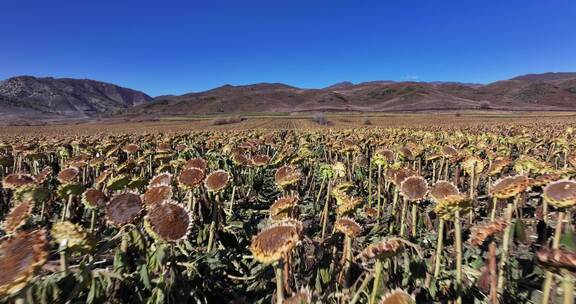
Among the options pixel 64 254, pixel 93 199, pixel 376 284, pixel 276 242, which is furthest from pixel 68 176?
pixel 376 284

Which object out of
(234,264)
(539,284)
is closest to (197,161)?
(234,264)

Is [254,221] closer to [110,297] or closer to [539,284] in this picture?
[110,297]

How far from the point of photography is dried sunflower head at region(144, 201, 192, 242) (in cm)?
187

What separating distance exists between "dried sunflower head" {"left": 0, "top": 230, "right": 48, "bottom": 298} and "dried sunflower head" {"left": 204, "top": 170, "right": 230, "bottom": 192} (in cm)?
169

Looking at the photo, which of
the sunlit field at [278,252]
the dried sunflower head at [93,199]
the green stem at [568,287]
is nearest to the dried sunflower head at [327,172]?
the sunlit field at [278,252]

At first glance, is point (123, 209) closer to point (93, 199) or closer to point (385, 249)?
point (93, 199)

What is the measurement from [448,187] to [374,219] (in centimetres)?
213

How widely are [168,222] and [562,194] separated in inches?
97.5

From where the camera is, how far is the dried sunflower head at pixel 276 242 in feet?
5.27

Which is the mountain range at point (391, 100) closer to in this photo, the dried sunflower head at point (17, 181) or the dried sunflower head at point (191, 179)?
the dried sunflower head at point (191, 179)

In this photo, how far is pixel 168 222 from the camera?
6.25ft

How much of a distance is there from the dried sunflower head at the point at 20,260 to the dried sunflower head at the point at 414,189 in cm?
269

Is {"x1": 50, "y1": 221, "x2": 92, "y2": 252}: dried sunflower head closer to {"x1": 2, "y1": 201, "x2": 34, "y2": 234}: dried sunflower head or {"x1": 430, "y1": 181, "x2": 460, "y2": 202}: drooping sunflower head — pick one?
{"x1": 2, "y1": 201, "x2": 34, "y2": 234}: dried sunflower head

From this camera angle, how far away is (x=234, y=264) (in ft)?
10.4
